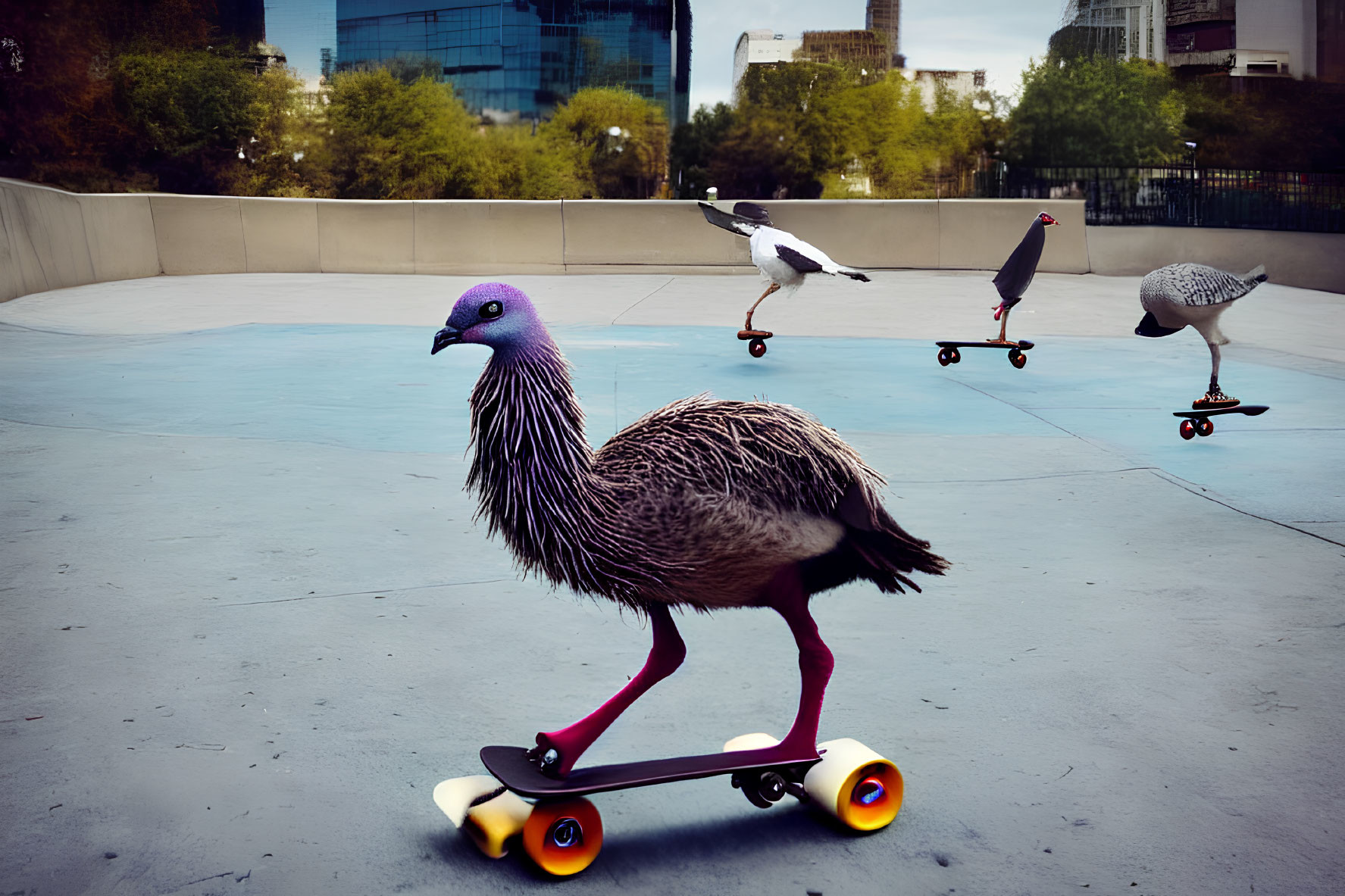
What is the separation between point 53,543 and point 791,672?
3603mm

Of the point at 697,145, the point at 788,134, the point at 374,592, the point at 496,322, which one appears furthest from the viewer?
the point at 788,134

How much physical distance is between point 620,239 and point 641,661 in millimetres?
18743

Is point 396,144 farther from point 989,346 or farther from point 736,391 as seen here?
point 736,391

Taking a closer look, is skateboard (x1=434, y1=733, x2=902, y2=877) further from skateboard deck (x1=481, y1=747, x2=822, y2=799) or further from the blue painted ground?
the blue painted ground

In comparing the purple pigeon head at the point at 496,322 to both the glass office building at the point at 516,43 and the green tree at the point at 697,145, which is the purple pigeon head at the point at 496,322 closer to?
the green tree at the point at 697,145

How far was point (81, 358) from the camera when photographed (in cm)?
1142

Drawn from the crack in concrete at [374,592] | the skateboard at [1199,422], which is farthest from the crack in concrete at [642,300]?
the crack in concrete at [374,592]

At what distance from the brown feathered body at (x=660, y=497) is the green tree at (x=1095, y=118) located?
83.5 meters

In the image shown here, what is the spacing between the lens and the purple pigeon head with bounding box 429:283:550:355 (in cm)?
288

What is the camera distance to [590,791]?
114 inches

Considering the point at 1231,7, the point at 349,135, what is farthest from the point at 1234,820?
the point at 1231,7

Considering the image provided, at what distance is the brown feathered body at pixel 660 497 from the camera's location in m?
2.87

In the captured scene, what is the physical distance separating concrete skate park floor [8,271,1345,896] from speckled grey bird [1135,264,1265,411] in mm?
471

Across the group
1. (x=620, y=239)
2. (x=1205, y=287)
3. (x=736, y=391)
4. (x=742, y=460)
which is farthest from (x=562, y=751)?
(x=620, y=239)
